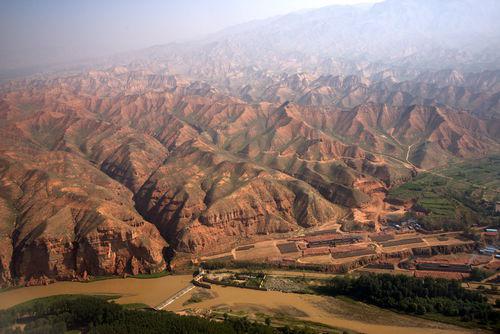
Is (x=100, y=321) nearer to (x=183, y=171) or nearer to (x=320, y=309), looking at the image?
(x=320, y=309)

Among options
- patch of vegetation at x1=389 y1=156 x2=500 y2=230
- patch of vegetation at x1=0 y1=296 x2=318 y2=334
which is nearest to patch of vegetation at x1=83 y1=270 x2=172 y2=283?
patch of vegetation at x1=0 y1=296 x2=318 y2=334

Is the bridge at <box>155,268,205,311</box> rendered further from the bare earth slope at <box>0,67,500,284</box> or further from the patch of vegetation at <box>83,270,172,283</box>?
the bare earth slope at <box>0,67,500,284</box>

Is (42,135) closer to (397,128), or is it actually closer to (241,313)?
(241,313)

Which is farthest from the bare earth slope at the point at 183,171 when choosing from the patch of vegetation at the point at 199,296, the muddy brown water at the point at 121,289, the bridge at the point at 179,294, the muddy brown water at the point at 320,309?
the muddy brown water at the point at 320,309

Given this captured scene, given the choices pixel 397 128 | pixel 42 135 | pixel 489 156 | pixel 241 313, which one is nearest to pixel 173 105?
pixel 42 135

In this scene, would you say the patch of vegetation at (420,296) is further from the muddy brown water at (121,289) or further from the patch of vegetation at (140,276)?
the patch of vegetation at (140,276)
